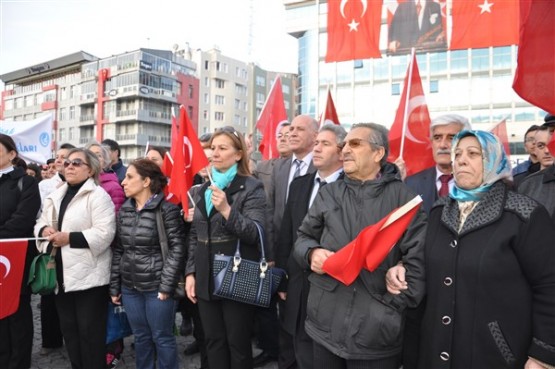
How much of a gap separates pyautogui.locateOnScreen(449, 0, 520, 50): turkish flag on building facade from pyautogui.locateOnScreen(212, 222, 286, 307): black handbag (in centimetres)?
563

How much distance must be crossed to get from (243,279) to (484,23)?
6084 mm

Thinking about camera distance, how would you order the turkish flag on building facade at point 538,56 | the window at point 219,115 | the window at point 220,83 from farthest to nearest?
1. the window at point 219,115
2. the window at point 220,83
3. the turkish flag on building facade at point 538,56

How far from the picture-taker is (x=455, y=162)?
2.56 metres

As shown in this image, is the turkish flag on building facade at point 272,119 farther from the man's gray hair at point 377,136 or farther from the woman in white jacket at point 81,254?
the man's gray hair at point 377,136

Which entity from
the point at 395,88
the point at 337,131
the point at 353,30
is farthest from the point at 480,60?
the point at 337,131

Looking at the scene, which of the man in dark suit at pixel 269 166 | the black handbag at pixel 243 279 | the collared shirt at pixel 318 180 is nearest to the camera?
the black handbag at pixel 243 279

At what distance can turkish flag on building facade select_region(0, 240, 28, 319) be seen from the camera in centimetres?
399

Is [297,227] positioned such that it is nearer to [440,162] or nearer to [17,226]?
[440,162]

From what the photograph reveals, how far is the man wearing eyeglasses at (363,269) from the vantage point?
2504 mm

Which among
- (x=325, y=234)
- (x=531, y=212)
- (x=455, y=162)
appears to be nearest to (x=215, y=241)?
(x=325, y=234)

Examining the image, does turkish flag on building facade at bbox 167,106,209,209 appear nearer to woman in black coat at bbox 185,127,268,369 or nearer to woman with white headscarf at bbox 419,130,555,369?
woman in black coat at bbox 185,127,268,369

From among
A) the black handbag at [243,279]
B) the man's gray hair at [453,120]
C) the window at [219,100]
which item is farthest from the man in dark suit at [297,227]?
the window at [219,100]

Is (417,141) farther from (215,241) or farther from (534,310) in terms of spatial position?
(534,310)

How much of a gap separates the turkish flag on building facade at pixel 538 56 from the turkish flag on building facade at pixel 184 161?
2.77 metres
